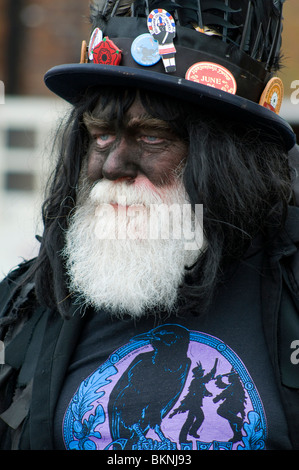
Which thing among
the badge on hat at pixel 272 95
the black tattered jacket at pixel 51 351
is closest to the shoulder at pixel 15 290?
the black tattered jacket at pixel 51 351

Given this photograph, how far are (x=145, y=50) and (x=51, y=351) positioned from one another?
103 centimetres

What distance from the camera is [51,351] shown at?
1966 millimetres

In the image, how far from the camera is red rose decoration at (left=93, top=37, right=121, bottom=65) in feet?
6.31

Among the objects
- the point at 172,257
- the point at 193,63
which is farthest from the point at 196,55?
the point at 172,257

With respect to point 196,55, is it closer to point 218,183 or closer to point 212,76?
point 212,76

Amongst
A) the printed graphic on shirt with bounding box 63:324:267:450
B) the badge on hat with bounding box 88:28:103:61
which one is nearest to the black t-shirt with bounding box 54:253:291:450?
the printed graphic on shirt with bounding box 63:324:267:450

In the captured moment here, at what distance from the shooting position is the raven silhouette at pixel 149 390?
1778 mm

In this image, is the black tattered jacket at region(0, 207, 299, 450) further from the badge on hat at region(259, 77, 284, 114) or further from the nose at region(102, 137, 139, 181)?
the nose at region(102, 137, 139, 181)

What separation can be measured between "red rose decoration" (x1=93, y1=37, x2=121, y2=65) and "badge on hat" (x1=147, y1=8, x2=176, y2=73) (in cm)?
13

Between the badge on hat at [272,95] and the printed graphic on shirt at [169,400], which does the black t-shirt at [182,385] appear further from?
the badge on hat at [272,95]

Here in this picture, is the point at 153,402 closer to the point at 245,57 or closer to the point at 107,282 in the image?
the point at 107,282

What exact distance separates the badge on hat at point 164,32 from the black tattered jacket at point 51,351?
651mm

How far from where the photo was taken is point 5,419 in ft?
6.39

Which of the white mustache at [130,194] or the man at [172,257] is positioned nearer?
the man at [172,257]
